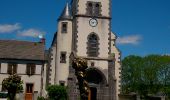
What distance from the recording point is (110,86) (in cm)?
3831

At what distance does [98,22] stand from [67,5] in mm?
4776

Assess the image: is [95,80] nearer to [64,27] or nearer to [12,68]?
[64,27]

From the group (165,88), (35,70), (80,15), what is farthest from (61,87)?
(165,88)

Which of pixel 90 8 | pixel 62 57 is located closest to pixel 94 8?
pixel 90 8

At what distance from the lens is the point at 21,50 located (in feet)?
135

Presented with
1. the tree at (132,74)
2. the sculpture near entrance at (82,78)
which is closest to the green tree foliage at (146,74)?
the tree at (132,74)

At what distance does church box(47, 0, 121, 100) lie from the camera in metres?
38.1

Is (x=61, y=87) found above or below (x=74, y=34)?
below

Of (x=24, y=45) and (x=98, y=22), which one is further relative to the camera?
(x=24, y=45)

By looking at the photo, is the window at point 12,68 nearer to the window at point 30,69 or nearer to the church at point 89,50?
the window at point 30,69

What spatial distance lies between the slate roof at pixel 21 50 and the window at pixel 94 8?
27.2ft

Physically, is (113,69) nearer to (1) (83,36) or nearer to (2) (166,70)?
(1) (83,36)

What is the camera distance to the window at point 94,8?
130 feet

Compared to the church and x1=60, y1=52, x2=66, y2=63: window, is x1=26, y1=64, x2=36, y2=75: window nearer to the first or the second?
the church
